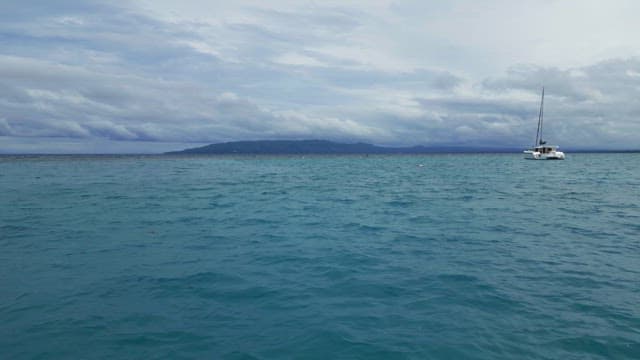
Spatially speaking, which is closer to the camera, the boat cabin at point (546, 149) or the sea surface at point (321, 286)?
the sea surface at point (321, 286)

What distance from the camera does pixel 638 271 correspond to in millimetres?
17516

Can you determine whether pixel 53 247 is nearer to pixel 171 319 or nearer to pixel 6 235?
pixel 6 235

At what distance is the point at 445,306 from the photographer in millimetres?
13797

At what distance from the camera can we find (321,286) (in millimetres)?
15922

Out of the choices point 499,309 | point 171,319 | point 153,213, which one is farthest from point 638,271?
point 153,213

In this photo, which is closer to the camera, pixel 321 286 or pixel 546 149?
pixel 321 286

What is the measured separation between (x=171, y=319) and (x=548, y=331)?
1041 centimetres

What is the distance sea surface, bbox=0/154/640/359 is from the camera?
11266 millimetres

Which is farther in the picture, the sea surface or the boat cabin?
the boat cabin

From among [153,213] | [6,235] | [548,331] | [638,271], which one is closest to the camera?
[548,331]

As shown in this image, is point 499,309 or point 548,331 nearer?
point 548,331

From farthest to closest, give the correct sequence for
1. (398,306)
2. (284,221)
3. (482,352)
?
1. (284,221)
2. (398,306)
3. (482,352)

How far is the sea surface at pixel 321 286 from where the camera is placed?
11.3 metres

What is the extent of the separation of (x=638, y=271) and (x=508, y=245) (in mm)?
5527
